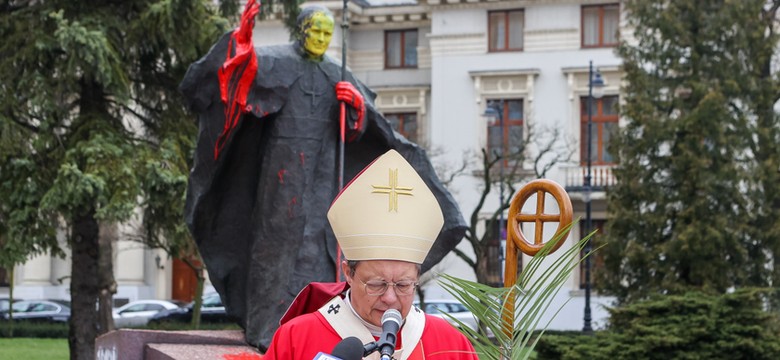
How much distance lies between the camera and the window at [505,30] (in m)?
46.1

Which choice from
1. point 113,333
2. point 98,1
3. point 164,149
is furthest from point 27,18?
point 113,333

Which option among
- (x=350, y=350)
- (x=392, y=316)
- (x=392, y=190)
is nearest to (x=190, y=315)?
(x=392, y=190)

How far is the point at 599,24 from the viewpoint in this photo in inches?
1784

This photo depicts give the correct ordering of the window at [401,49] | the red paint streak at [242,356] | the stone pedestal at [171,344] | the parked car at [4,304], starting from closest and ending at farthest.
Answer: the red paint streak at [242,356], the stone pedestal at [171,344], the parked car at [4,304], the window at [401,49]

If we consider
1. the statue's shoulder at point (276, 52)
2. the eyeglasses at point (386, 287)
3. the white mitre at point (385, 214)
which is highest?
the statue's shoulder at point (276, 52)

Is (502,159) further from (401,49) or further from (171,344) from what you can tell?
(171,344)

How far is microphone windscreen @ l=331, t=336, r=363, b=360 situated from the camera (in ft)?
12.9

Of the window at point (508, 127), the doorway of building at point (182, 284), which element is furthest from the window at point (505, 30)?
the doorway of building at point (182, 284)

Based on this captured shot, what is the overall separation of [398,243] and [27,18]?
1844 cm

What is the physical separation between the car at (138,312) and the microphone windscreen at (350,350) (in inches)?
1441

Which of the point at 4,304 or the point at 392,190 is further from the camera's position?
the point at 4,304

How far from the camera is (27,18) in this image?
22266 millimetres

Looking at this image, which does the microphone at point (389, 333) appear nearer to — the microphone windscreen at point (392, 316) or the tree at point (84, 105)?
the microphone windscreen at point (392, 316)

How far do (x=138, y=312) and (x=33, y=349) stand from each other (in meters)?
13.4
